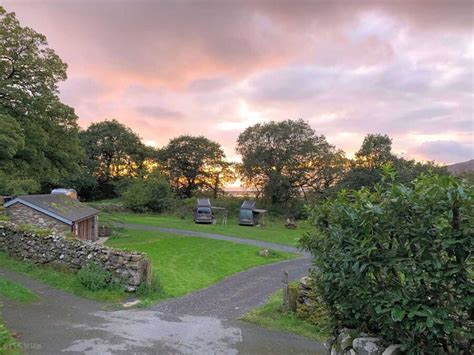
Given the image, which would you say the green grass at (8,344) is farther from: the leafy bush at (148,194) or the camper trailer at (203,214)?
the leafy bush at (148,194)

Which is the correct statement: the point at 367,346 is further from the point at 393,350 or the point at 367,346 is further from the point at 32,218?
the point at 32,218

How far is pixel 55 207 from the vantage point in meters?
18.5

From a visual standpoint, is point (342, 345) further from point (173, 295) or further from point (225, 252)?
point (225, 252)

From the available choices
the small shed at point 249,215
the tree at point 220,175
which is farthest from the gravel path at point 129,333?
the tree at point 220,175

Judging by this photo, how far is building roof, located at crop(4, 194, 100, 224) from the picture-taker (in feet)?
58.6

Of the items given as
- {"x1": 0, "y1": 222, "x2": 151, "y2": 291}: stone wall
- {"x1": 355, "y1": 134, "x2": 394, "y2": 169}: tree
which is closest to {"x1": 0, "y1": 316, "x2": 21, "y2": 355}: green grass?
{"x1": 0, "y1": 222, "x2": 151, "y2": 291}: stone wall

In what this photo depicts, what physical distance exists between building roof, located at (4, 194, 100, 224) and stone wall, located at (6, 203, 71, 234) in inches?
8.1

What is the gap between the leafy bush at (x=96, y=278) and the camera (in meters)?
10.7

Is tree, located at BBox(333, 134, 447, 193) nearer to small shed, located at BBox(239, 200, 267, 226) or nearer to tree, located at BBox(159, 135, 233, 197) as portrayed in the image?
small shed, located at BBox(239, 200, 267, 226)

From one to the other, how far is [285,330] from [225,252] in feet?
39.7

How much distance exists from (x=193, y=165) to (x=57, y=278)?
1660 inches

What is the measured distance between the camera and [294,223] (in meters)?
37.8

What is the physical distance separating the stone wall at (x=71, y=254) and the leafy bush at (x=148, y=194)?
91.0 feet

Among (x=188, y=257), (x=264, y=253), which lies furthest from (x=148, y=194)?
(x=188, y=257)
